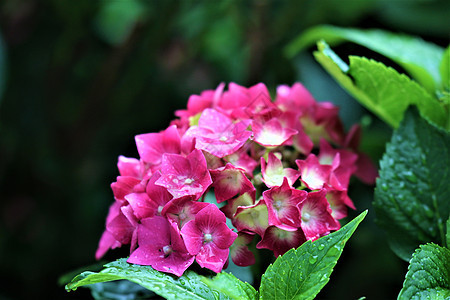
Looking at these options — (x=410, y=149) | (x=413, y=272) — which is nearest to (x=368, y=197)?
(x=410, y=149)

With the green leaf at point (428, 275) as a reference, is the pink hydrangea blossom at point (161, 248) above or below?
above

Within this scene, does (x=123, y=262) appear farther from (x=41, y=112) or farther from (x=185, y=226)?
(x=41, y=112)

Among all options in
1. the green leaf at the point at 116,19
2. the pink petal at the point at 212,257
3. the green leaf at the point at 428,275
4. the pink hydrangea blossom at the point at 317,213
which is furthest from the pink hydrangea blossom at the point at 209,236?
the green leaf at the point at 116,19

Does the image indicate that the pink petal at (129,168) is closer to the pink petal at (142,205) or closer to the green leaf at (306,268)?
the pink petal at (142,205)

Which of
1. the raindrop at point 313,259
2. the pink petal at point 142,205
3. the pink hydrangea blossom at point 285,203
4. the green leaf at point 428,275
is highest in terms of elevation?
the pink petal at point 142,205

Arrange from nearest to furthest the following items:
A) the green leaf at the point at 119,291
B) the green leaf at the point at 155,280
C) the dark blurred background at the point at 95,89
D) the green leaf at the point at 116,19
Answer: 1. the green leaf at the point at 155,280
2. the green leaf at the point at 119,291
3. the dark blurred background at the point at 95,89
4. the green leaf at the point at 116,19

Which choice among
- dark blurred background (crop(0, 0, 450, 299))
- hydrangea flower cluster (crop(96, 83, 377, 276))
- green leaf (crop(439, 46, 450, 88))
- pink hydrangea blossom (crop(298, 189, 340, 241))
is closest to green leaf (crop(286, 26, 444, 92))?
green leaf (crop(439, 46, 450, 88))

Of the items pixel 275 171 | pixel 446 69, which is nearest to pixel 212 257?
pixel 275 171

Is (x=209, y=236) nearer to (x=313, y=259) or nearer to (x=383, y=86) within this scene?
(x=313, y=259)
